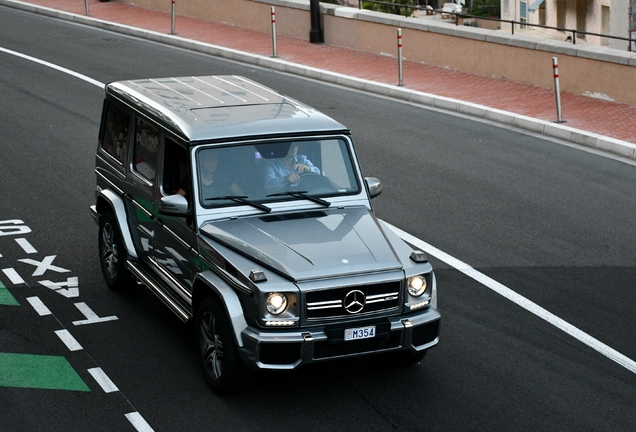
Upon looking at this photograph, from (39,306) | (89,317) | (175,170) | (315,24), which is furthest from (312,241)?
(315,24)

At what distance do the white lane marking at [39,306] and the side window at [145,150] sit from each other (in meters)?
1.63

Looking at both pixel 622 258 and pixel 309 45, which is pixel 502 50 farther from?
pixel 622 258

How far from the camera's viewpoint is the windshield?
8.01m

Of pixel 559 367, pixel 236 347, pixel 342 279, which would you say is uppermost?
pixel 342 279

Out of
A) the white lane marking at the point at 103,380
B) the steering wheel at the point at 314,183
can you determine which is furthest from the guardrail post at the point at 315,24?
the white lane marking at the point at 103,380

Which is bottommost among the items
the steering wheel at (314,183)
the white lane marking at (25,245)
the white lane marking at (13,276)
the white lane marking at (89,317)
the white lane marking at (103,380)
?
the white lane marking at (103,380)

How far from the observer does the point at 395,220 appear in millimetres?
12016

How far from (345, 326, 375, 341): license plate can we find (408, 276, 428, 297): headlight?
1.47ft

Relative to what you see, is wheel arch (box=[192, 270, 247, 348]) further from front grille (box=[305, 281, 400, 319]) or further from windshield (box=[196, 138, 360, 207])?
windshield (box=[196, 138, 360, 207])

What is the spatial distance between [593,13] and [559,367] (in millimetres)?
37452

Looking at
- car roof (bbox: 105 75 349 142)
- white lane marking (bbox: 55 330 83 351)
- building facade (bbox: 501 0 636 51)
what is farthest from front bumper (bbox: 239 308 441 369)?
building facade (bbox: 501 0 636 51)

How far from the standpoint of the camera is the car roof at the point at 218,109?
8188 millimetres

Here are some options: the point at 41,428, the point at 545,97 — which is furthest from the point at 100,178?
the point at 545,97

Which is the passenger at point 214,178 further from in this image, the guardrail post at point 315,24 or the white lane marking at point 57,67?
the guardrail post at point 315,24
